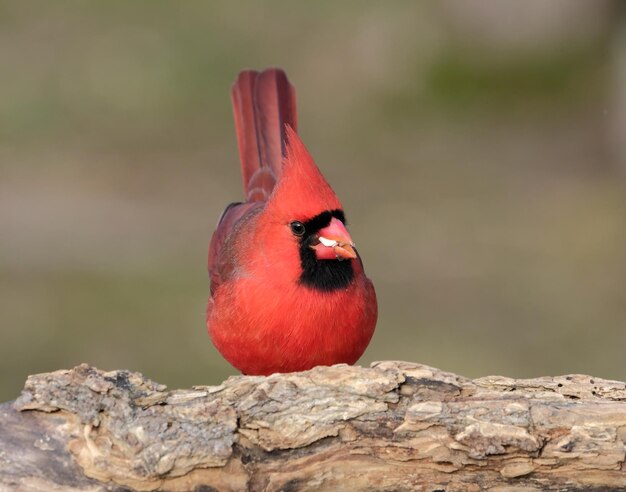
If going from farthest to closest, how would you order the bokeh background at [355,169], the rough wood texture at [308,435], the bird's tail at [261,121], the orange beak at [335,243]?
the bokeh background at [355,169]
the bird's tail at [261,121]
the orange beak at [335,243]
the rough wood texture at [308,435]

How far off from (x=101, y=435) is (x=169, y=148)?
17.5ft

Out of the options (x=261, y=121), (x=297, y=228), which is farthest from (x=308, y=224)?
(x=261, y=121)

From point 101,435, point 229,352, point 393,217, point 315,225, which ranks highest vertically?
point 393,217

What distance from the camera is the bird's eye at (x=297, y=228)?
114 inches

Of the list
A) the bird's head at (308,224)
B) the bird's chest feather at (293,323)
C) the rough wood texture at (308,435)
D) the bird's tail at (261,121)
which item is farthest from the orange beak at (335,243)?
the bird's tail at (261,121)

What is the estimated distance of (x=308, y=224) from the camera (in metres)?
2.88

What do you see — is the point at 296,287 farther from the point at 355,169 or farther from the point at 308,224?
the point at 355,169

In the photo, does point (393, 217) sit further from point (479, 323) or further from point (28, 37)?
point (28, 37)

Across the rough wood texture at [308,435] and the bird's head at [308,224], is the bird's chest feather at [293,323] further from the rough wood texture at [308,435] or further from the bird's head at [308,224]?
the rough wood texture at [308,435]

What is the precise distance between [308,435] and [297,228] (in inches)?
26.1

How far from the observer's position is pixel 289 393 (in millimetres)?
2475

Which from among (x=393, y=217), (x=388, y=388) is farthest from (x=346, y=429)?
(x=393, y=217)

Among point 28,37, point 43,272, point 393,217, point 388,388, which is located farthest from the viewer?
point 28,37

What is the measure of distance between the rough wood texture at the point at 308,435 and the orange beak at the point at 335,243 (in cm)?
39
